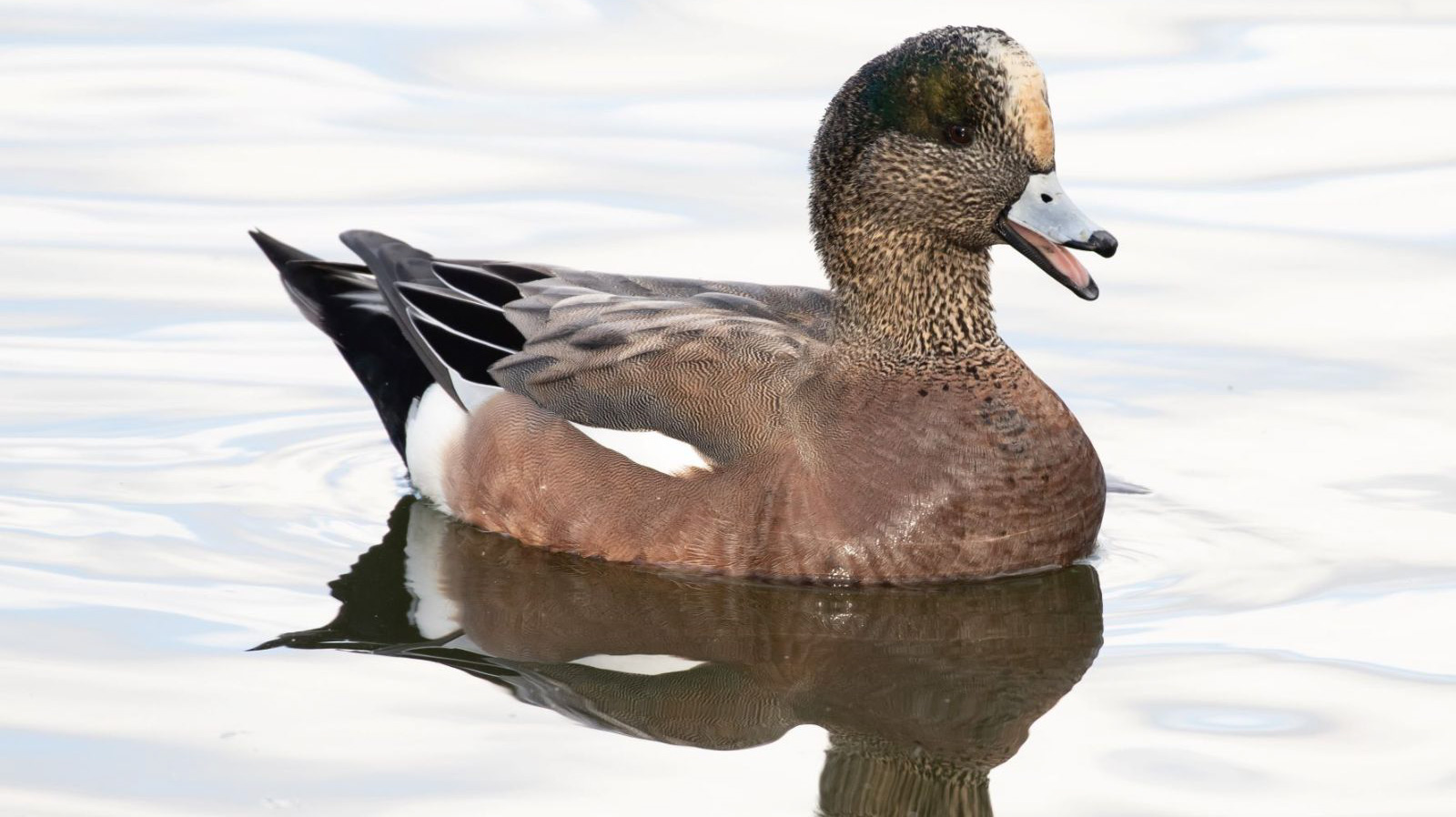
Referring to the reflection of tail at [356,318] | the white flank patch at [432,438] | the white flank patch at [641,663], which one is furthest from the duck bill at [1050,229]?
the reflection of tail at [356,318]

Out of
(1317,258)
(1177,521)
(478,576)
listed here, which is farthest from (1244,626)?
(1317,258)

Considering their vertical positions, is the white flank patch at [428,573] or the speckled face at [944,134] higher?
the speckled face at [944,134]

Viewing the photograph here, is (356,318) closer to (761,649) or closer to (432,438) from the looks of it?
(432,438)

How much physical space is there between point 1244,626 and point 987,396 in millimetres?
1075

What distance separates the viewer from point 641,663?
6.81 m

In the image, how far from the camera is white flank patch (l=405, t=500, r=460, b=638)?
712 cm

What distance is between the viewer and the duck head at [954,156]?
285 inches

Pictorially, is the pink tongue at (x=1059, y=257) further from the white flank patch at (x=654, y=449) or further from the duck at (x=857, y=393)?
the white flank patch at (x=654, y=449)

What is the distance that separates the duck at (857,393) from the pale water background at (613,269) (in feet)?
1.84

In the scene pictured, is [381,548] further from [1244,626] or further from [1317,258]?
[1317,258]

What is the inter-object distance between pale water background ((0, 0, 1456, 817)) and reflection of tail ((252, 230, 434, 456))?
12.5 inches

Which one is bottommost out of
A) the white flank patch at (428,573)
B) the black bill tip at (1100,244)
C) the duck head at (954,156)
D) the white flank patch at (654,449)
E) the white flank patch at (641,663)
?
the white flank patch at (641,663)

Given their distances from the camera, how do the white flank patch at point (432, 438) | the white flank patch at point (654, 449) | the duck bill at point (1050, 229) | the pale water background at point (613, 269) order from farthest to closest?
the white flank patch at point (432, 438) → the white flank patch at point (654, 449) → the duck bill at point (1050, 229) → the pale water background at point (613, 269)

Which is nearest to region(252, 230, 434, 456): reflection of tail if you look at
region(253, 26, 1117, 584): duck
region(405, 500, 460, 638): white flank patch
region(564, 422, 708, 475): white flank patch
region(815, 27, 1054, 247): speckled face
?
region(405, 500, 460, 638): white flank patch
